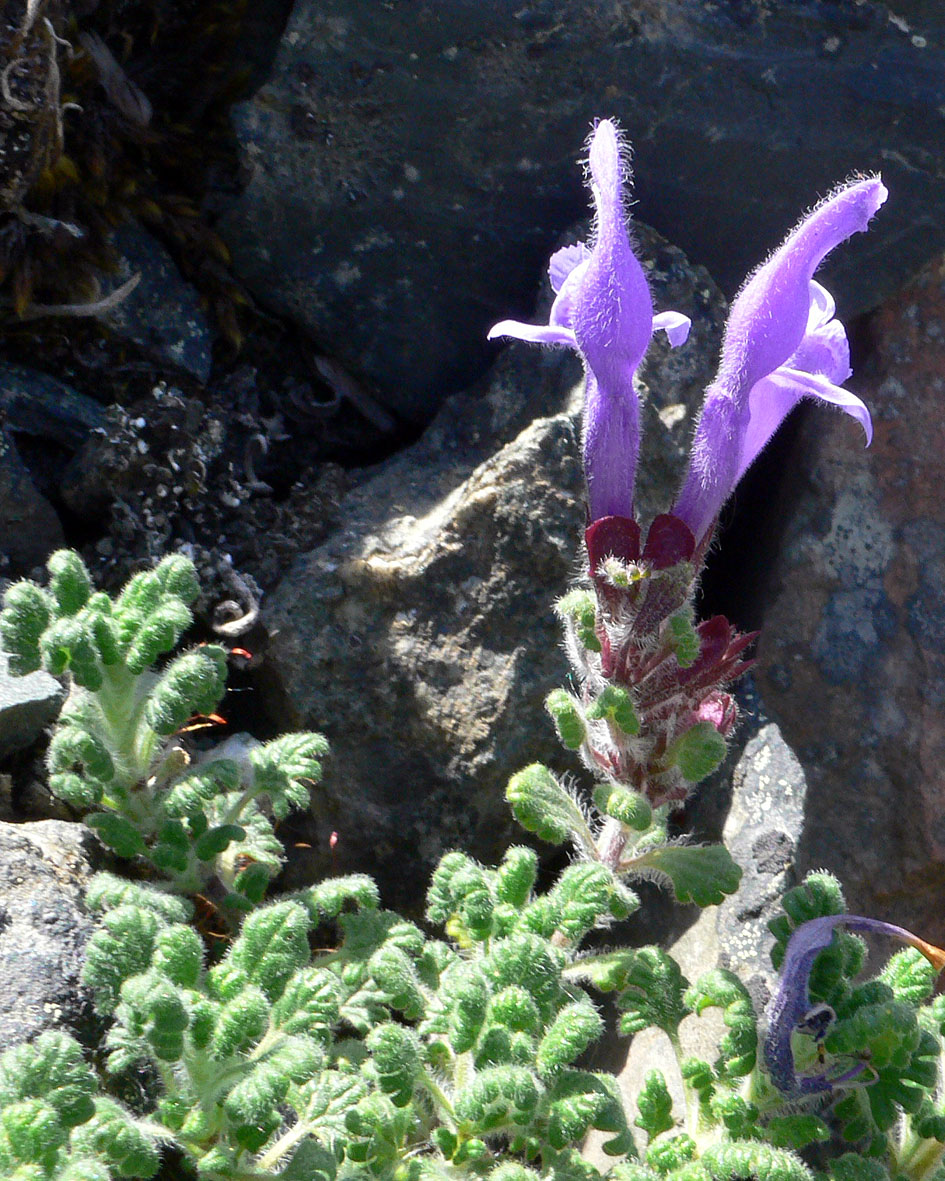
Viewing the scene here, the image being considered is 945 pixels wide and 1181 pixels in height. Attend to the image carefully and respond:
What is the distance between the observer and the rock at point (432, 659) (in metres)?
3.08

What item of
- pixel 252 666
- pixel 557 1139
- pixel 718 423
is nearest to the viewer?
pixel 557 1139

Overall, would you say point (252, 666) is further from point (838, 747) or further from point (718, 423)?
point (838, 747)

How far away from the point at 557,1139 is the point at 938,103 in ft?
10.1

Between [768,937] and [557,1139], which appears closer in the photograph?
[557,1139]

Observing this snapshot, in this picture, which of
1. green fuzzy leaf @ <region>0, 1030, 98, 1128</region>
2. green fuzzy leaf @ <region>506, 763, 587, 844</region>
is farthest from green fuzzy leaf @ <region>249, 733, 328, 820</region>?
green fuzzy leaf @ <region>0, 1030, 98, 1128</region>

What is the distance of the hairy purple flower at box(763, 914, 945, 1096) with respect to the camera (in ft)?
7.68

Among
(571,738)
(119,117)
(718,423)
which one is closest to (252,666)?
(571,738)

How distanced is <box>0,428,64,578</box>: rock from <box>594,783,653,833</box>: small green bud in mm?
1604

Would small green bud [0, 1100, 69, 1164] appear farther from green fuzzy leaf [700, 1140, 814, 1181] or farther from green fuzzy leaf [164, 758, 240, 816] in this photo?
green fuzzy leaf [700, 1140, 814, 1181]

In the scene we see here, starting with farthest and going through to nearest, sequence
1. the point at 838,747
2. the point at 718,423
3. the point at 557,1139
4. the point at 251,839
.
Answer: the point at 838,747, the point at 251,839, the point at 718,423, the point at 557,1139

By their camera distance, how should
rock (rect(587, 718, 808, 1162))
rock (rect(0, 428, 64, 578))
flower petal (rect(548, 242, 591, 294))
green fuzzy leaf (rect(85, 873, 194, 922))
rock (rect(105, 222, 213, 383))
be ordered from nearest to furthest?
green fuzzy leaf (rect(85, 873, 194, 922))
flower petal (rect(548, 242, 591, 294))
rock (rect(587, 718, 808, 1162))
rock (rect(0, 428, 64, 578))
rock (rect(105, 222, 213, 383))

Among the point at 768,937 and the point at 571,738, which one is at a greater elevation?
the point at 571,738

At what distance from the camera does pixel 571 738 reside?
2.63m

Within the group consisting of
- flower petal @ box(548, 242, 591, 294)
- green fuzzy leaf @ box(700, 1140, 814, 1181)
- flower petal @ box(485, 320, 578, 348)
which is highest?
flower petal @ box(548, 242, 591, 294)
